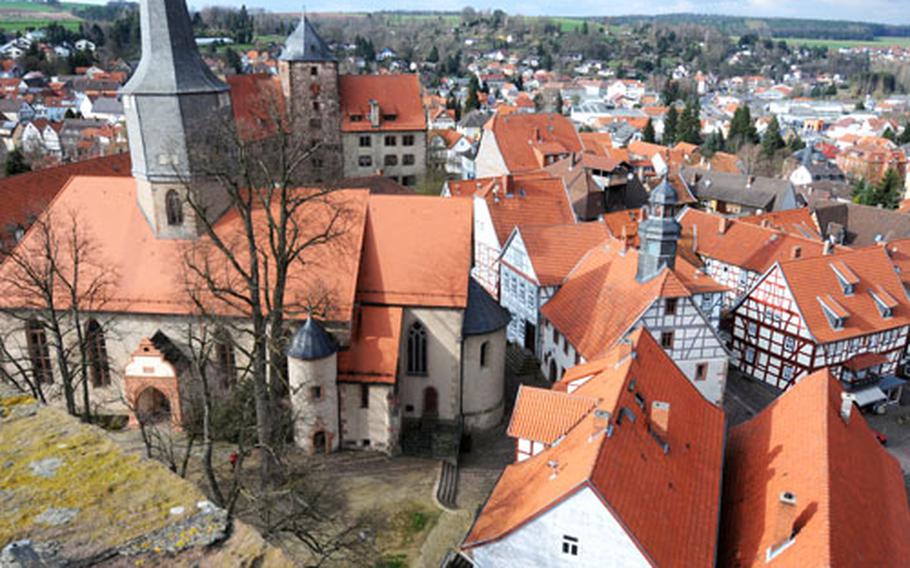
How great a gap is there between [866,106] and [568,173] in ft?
563

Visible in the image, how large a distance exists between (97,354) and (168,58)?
1206 cm

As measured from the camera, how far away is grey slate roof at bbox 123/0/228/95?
26.4 m

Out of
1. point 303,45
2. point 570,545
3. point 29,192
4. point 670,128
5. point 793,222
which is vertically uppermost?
point 303,45

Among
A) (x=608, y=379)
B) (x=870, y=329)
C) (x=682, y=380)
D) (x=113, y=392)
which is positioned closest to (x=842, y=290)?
(x=870, y=329)

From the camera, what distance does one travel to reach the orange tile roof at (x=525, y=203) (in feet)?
152

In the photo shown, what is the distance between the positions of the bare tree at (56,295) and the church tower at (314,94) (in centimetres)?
2593

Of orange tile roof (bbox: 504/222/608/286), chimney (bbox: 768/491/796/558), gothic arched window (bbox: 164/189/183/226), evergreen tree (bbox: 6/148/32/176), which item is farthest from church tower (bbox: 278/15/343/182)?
chimney (bbox: 768/491/796/558)

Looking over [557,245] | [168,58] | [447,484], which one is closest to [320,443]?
[447,484]

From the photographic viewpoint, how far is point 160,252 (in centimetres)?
2894

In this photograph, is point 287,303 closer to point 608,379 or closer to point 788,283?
point 608,379

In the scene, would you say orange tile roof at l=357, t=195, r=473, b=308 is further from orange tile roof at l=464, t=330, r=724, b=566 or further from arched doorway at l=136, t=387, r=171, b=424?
arched doorway at l=136, t=387, r=171, b=424

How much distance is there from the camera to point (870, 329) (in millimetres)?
37531

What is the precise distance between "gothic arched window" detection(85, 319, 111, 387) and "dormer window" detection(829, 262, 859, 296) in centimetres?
3584

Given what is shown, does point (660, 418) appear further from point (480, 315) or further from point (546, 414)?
point (480, 315)
